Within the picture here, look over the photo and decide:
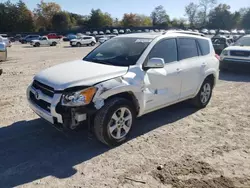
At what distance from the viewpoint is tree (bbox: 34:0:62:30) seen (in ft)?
264

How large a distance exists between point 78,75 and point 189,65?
242 cm

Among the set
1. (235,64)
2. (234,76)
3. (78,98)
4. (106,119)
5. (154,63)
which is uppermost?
(154,63)

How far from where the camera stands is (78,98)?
3.41 metres

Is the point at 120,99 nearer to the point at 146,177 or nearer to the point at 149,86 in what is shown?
the point at 149,86

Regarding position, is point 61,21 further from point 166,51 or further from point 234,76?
point 166,51

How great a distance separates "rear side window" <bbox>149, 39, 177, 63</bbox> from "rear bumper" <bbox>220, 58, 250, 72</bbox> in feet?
20.5

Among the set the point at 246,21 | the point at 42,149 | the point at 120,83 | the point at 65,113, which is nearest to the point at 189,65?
the point at 120,83

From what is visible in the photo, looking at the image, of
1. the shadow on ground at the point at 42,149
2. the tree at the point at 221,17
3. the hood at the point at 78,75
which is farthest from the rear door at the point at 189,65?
the tree at the point at 221,17

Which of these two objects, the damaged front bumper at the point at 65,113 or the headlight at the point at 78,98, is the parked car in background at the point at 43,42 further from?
the headlight at the point at 78,98

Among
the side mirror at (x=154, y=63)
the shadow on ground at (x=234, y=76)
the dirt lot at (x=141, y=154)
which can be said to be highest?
the side mirror at (x=154, y=63)

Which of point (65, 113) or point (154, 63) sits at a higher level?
point (154, 63)

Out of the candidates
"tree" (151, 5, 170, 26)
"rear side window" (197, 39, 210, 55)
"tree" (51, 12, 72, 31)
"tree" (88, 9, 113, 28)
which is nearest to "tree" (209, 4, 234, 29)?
"tree" (151, 5, 170, 26)

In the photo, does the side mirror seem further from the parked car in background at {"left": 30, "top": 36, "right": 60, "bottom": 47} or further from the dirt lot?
the parked car in background at {"left": 30, "top": 36, "right": 60, "bottom": 47}

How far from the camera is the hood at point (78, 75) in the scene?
11.6ft
